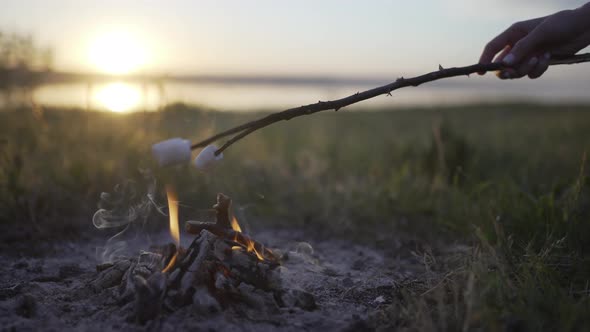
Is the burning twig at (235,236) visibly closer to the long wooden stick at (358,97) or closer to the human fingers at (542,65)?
the long wooden stick at (358,97)

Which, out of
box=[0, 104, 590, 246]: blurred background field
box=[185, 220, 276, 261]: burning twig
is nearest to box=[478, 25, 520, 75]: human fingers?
box=[0, 104, 590, 246]: blurred background field

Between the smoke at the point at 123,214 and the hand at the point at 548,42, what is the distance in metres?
1.94

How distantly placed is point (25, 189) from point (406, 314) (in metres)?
2.71

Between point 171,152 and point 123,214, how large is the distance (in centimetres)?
155

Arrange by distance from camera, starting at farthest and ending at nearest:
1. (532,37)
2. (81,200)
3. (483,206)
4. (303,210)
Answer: (303,210)
(81,200)
(483,206)
(532,37)

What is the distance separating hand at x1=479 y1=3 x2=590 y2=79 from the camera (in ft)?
7.62

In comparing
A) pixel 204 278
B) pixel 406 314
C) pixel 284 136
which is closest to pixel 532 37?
pixel 406 314

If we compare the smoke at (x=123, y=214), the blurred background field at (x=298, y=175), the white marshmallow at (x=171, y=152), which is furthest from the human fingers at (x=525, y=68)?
the smoke at (x=123, y=214)

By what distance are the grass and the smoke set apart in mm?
144

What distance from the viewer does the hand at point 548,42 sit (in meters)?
2.32

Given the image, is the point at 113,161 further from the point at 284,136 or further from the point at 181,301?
the point at 284,136

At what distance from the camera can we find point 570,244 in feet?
8.91

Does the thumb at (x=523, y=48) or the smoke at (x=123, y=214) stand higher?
the thumb at (x=523, y=48)

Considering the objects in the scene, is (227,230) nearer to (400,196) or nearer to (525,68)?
(525,68)
